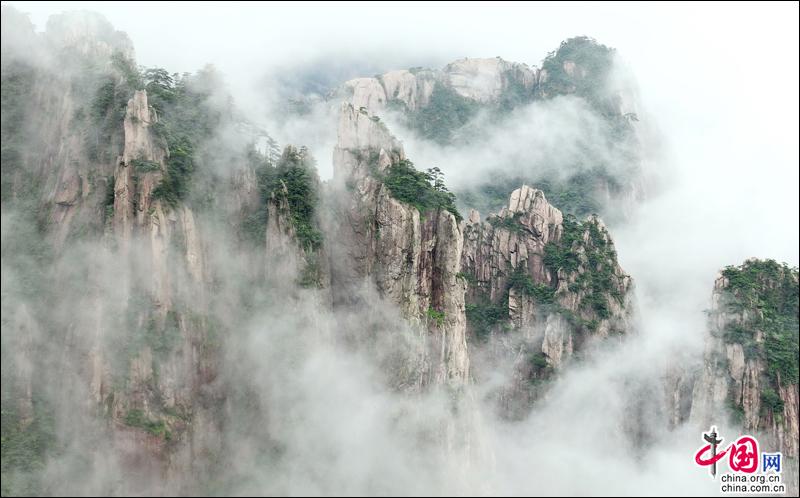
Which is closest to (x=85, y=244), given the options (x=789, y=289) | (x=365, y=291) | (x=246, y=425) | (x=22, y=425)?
(x=22, y=425)

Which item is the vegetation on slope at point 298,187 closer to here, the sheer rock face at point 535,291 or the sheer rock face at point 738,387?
the sheer rock face at point 535,291

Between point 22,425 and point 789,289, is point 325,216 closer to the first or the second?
point 22,425

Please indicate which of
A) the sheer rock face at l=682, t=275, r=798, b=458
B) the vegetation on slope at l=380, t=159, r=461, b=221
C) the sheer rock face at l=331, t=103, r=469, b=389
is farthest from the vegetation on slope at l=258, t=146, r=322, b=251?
the sheer rock face at l=682, t=275, r=798, b=458

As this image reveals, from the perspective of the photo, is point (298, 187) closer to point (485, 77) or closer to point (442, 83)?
point (442, 83)

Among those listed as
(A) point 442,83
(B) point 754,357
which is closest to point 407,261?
(B) point 754,357

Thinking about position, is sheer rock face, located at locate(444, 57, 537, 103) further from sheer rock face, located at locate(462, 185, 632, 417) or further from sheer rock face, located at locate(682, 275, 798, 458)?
sheer rock face, located at locate(682, 275, 798, 458)
